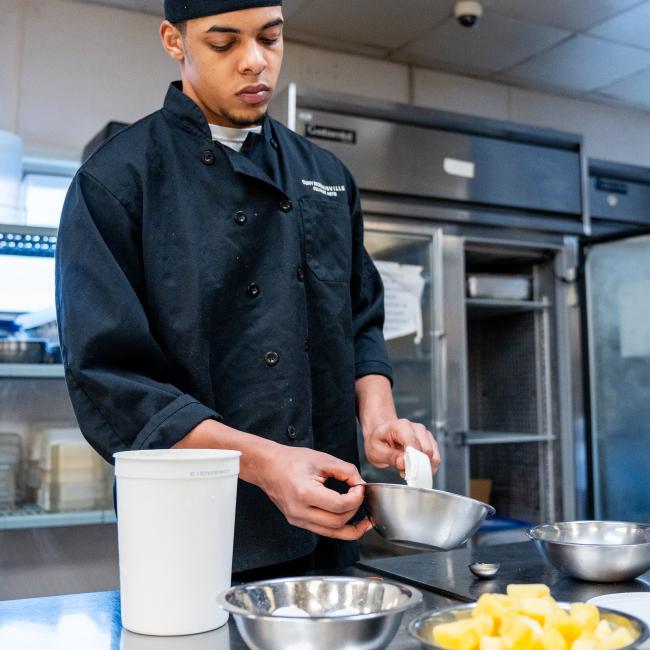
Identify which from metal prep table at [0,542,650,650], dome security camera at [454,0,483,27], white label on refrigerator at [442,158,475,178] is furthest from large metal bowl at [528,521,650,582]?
dome security camera at [454,0,483,27]

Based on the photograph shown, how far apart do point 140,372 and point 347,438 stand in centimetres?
46

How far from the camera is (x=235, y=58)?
134 cm

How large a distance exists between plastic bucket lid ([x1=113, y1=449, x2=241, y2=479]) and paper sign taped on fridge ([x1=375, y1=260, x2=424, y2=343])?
2.10m

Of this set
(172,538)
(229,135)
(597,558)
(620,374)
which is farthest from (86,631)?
(620,374)

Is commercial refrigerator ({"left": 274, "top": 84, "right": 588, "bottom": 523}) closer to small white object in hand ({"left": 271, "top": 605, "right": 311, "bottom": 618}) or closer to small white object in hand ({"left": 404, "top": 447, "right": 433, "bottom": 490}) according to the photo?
small white object in hand ({"left": 404, "top": 447, "right": 433, "bottom": 490})

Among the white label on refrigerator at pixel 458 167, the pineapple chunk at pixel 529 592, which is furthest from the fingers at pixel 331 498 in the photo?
the white label on refrigerator at pixel 458 167

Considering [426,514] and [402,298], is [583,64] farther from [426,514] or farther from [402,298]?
[426,514]

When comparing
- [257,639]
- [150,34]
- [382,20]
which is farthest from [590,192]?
[257,639]

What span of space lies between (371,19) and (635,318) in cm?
167

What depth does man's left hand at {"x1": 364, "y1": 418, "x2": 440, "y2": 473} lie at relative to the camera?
4.26 ft

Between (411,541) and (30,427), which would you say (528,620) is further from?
(30,427)

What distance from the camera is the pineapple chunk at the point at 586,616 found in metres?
0.74

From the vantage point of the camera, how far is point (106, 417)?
1159 millimetres

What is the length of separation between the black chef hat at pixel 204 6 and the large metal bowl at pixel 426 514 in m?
0.80
